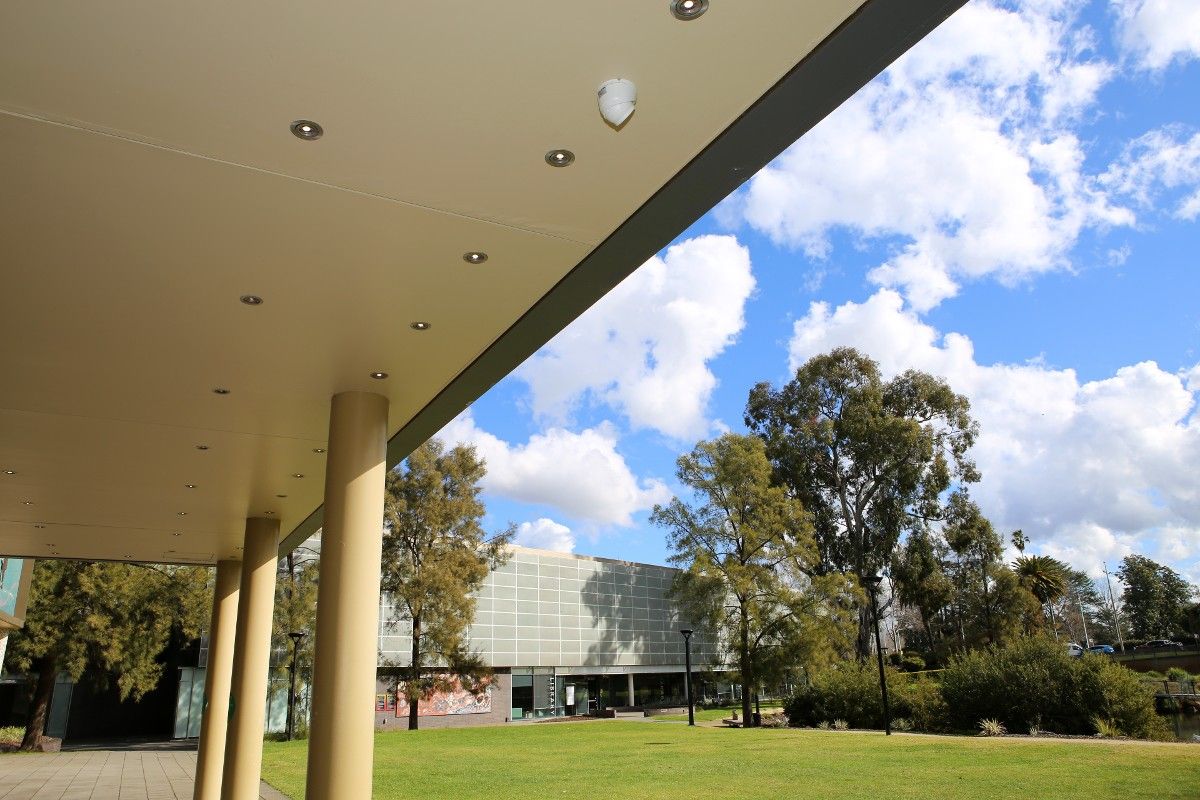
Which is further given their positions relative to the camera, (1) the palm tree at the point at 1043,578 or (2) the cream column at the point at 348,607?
(1) the palm tree at the point at 1043,578

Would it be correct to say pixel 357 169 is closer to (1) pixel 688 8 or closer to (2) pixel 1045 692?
(1) pixel 688 8

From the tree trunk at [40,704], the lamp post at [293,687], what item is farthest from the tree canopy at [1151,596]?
the tree trunk at [40,704]

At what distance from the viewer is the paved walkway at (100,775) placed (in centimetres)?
1401

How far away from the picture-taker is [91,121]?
342 centimetres

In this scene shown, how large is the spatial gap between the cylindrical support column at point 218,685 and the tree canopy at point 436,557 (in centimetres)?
1706

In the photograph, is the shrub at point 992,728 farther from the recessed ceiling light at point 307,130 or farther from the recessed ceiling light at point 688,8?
the recessed ceiling light at point 307,130

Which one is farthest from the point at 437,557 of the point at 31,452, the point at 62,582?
the point at 31,452

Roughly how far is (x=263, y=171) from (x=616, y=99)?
1671 mm

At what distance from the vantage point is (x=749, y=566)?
105 feet

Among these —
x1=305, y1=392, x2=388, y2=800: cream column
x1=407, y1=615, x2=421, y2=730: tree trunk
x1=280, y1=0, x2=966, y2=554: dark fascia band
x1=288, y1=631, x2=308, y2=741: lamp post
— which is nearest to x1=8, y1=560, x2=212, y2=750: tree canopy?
x1=288, y1=631, x2=308, y2=741: lamp post

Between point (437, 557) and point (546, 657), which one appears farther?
point (546, 657)

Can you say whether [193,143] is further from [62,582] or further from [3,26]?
[62,582]

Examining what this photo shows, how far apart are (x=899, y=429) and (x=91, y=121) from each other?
37.3 meters

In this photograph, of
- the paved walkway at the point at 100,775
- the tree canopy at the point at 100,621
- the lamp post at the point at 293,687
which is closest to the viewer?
the paved walkway at the point at 100,775
